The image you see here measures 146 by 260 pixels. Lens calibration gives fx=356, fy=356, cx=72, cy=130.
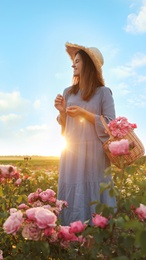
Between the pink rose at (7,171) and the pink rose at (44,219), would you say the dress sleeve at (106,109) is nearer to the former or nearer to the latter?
the pink rose at (7,171)

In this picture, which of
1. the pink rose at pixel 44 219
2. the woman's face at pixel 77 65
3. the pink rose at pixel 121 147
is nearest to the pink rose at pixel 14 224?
the pink rose at pixel 44 219

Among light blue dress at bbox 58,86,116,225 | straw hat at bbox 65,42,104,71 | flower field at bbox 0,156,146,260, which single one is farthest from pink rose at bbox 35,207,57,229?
straw hat at bbox 65,42,104,71

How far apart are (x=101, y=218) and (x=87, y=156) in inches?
62.3

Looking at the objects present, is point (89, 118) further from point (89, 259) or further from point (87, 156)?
point (89, 259)

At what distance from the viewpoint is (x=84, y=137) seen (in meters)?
3.32

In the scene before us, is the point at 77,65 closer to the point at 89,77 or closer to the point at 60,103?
the point at 89,77

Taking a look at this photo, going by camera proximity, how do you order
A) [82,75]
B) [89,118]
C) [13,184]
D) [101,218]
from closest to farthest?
[101,218] → [13,184] → [89,118] → [82,75]

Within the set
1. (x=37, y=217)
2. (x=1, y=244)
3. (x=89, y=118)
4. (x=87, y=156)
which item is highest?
(x=89, y=118)

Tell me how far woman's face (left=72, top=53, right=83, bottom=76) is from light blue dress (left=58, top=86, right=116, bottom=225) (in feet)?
0.85

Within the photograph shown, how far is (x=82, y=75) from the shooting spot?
11.3ft

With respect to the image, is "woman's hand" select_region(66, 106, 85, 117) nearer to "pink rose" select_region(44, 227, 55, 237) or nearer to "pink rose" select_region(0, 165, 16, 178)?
"pink rose" select_region(0, 165, 16, 178)

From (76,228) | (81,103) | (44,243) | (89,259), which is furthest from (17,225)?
(81,103)

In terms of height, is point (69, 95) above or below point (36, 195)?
above

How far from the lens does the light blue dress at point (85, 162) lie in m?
3.22
